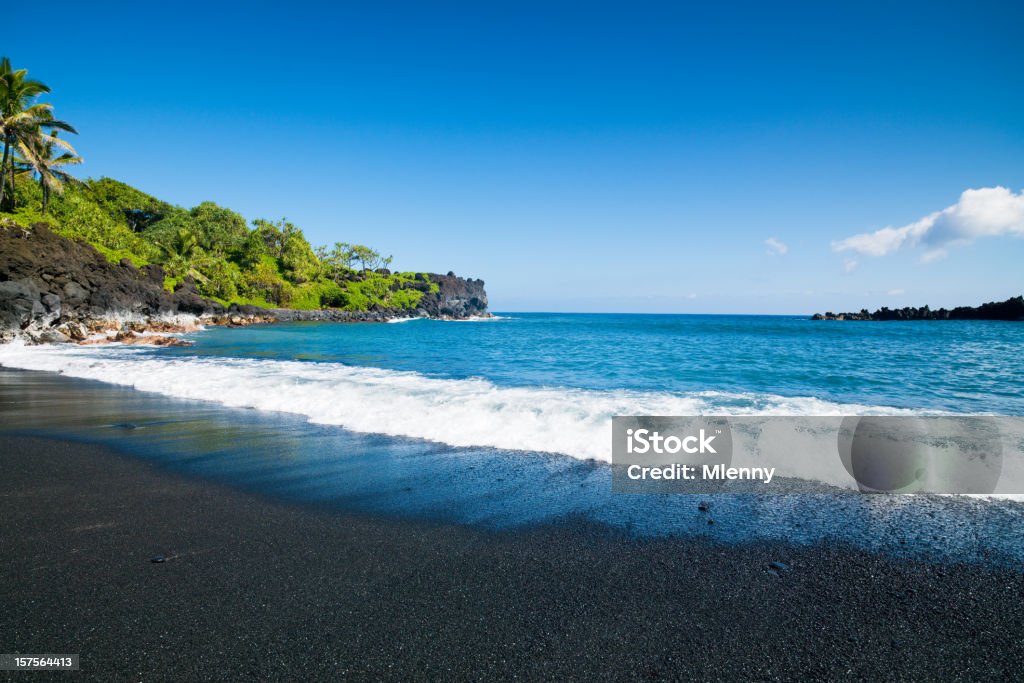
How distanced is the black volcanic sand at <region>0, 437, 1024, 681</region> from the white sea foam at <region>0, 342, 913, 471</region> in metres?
3.90

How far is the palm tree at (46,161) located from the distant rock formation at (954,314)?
161 m

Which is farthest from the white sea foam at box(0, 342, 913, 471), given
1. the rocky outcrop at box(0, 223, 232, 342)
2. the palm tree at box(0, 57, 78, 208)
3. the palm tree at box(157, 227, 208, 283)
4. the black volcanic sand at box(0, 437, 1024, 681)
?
the palm tree at box(157, 227, 208, 283)

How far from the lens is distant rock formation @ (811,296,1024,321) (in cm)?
10088

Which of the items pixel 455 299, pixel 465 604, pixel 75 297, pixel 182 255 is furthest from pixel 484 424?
pixel 455 299

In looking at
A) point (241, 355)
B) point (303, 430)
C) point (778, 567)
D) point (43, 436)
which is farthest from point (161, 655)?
point (241, 355)

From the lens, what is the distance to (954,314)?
117m

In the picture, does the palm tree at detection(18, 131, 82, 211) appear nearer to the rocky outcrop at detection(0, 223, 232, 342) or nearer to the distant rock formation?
the rocky outcrop at detection(0, 223, 232, 342)

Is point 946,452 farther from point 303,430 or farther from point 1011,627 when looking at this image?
point 303,430

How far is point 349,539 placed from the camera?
194 inches

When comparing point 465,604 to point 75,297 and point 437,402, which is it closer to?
point 437,402

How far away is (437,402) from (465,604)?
902 cm

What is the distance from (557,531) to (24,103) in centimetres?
5505

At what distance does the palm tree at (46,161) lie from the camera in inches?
1581

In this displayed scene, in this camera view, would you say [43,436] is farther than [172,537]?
Yes
